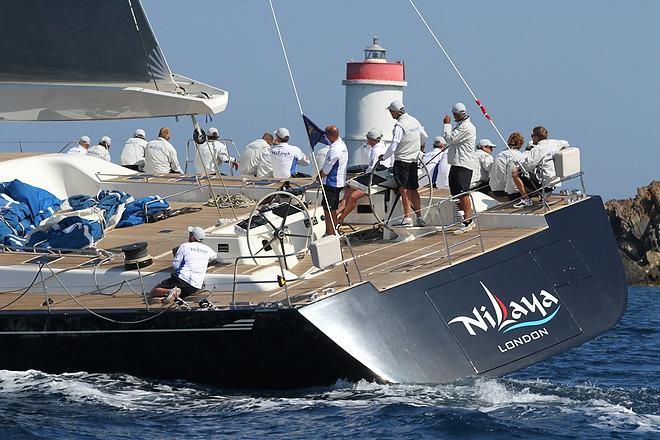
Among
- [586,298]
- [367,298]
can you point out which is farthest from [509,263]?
[367,298]

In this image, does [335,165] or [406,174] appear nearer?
[335,165]

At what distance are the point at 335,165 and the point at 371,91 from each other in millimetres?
16448

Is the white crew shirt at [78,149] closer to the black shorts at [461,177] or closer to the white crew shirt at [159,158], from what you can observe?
the white crew shirt at [159,158]

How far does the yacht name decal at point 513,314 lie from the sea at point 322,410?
534 mm

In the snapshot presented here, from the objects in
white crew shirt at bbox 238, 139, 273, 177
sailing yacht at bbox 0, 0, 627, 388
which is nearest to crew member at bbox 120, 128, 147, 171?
white crew shirt at bbox 238, 139, 273, 177

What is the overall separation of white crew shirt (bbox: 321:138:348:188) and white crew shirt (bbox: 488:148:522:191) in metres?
2.02

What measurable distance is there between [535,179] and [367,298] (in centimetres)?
399

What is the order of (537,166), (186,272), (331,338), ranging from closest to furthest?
(331,338) → (186,272) → (537,166)

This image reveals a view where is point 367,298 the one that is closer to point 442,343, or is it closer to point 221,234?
point 442,343

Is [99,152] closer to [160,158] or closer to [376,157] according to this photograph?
[160,158]

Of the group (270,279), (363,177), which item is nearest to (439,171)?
(363,177)

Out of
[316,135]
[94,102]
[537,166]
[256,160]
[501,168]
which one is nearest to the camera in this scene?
[94,102]

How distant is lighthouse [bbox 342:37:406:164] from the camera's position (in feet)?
102

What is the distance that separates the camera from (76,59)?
14.7 meters
